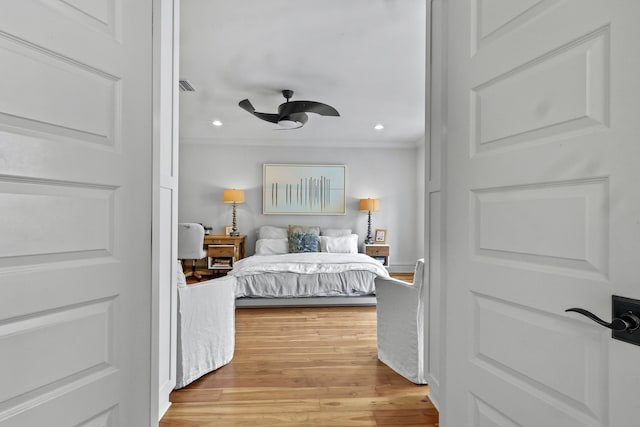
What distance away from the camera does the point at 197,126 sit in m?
5.48

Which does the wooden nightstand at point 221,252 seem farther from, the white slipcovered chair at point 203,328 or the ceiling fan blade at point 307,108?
the white slipcovered chair at point 203,328

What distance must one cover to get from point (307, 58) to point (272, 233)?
3624 mm

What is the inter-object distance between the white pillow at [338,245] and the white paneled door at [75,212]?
4662 mm

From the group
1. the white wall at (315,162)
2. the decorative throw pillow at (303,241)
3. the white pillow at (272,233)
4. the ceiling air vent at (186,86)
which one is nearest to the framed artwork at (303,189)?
the white wall at (315,162)

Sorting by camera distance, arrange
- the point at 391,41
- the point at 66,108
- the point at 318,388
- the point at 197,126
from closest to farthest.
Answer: the point at 66,108
the point at 318,388
the point at 391,41
the point at 197,126

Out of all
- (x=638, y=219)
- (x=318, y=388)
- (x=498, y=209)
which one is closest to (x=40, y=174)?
(x=498, y=209)

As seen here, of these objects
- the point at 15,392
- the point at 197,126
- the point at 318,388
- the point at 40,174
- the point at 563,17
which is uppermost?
the point at 197,126

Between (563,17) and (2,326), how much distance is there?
161 centimetres

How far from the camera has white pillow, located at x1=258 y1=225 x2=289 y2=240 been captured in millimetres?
6074

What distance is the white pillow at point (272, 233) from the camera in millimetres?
6074

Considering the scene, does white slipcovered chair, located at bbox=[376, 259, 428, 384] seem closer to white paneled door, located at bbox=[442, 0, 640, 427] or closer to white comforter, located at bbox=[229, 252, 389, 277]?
white paneled door, located at bbox=[442, 0, 640, 427]

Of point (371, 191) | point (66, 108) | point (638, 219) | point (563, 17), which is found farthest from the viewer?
point (371, 191)

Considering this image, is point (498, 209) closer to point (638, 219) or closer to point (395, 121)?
point (638, 219)

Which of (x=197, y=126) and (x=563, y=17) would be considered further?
(x=197, y=126)
